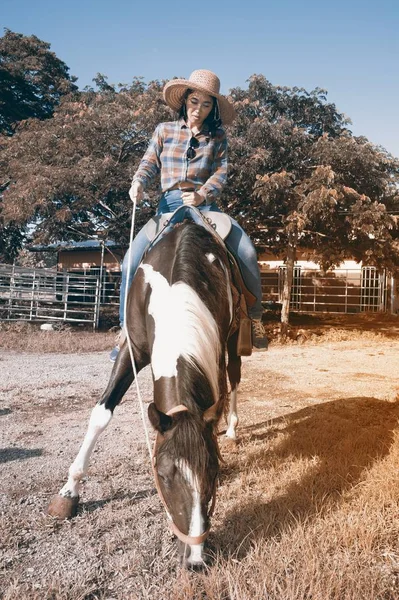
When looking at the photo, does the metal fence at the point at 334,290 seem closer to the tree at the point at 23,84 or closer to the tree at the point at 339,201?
the tree at the point at 339,201

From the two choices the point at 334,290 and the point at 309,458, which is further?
the point at 334,290

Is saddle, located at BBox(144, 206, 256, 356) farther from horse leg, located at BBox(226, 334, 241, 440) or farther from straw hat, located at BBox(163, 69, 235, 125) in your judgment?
straw hat, located at BBox(163, 69, 235, 125)

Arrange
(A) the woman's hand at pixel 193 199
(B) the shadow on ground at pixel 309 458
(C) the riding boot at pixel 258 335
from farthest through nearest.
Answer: (C) the riding boot at pixel 258 335 → (A) the woman's hand at pixel 193 199 → (B) the shadow on ground at pixel 309 458

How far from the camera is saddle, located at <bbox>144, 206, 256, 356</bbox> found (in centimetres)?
296

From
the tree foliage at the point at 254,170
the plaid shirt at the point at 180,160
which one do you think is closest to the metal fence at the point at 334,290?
the tree foliage at the point at 254,170

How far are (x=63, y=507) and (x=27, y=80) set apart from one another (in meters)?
18.3

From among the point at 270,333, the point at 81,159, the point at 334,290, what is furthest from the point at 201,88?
the point at 334,290

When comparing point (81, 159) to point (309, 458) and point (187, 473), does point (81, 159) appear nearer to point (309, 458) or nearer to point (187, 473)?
point (309, 458)

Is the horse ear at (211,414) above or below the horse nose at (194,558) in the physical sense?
above

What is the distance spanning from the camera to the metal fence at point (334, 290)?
19.1m

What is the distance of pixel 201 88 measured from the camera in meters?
3.43

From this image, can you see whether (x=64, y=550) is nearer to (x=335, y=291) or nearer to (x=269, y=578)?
(x=269, y=578)

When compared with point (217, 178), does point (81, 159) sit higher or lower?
higher

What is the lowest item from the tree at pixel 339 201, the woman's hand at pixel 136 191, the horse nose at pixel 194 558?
the horse nose at pixel 194 558
